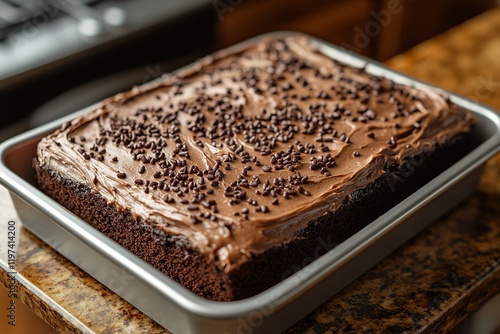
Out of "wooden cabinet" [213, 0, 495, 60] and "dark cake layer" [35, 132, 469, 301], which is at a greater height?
"dark cake layer" [35, 132, 469, 301]

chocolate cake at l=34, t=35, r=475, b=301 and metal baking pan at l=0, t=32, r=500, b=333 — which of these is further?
chocolate cake at l=34, t=35, r=475, b=301

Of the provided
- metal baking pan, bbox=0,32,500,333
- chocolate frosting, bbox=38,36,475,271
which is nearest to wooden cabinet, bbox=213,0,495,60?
chocolate frosting, bbox=38,36,475,271

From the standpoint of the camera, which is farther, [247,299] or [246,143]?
[246,143]

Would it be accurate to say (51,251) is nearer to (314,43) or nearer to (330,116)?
(330,116)

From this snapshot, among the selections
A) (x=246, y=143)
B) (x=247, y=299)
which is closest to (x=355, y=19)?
(x=246, y=143)

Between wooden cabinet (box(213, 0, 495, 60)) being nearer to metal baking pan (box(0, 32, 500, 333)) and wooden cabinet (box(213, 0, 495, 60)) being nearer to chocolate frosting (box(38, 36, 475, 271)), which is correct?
chocolate frosting (box(38, 36, 475, 271))

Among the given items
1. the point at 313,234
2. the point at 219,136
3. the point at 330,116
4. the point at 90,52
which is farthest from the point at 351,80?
the point at 90,52

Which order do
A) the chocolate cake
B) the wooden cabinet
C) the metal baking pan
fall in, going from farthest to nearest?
the wooden cabinet → the chocolate cake → the metal baking pan

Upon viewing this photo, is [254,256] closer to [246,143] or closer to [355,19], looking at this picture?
[246,143]
